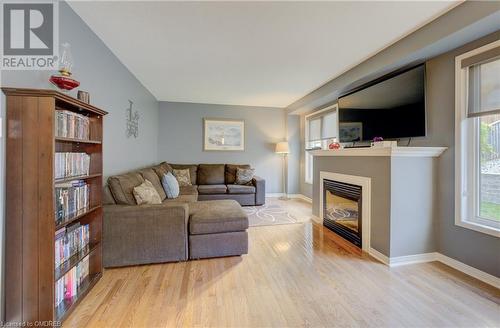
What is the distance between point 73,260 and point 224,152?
4.32 m

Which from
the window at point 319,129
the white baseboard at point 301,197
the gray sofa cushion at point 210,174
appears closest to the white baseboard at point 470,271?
the window at point 319,129

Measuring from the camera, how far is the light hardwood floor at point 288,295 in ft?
5.27

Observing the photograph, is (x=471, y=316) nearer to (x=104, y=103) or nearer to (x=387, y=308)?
(x=387, y=308)

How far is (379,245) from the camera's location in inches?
100

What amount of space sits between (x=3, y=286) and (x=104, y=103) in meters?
1.90

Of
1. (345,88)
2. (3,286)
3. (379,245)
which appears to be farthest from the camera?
(345,88)

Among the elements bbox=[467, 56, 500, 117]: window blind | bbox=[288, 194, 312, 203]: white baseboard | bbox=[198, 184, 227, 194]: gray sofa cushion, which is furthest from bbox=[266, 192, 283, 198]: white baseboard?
bbox=[467, 56, 500, 117]: window blind

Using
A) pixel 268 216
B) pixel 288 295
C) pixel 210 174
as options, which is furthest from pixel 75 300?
pixel 210 174

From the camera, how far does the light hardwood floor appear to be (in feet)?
5.27

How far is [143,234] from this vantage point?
2.32m

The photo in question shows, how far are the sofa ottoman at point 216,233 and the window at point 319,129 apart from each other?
302 centimetres

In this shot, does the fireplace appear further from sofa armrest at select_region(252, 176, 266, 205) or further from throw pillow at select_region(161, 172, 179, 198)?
throw pillow at select_region(161, 172, 179, 198)

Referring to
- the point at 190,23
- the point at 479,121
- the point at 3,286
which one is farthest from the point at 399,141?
the point at 3,286

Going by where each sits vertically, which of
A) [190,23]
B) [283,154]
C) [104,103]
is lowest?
[283,154]
